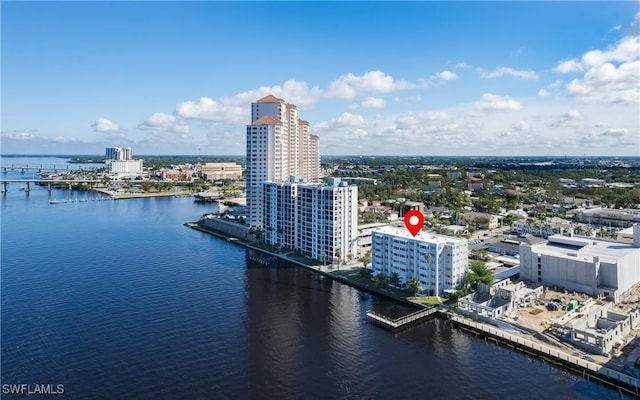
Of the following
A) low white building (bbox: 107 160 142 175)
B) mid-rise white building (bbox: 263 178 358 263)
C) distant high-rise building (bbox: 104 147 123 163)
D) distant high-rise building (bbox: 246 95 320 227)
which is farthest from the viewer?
distant high-rise building (bbox: 104 147 123 163)

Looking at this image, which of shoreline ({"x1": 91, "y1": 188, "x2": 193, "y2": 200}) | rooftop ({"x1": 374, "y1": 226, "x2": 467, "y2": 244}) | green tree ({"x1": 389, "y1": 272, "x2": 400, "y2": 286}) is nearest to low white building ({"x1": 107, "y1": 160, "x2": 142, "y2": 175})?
shoreline ({"x1": 91, "y1": 188, "x2": 193, "y2": 200})

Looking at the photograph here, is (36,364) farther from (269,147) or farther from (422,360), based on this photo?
(269,147)

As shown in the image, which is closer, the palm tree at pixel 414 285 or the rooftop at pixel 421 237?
the palm tree at pixel 414 285

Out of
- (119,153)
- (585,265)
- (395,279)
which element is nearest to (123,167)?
(119,153)

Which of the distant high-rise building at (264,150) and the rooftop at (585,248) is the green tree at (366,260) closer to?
the rooftop at (585,248)

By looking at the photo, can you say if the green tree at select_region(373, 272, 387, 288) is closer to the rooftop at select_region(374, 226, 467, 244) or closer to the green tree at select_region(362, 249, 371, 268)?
the rooftop at select_region(374, 226, 467, 244)

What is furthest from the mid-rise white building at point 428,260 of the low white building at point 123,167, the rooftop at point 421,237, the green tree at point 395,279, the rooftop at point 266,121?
the low white building at point 123,167
